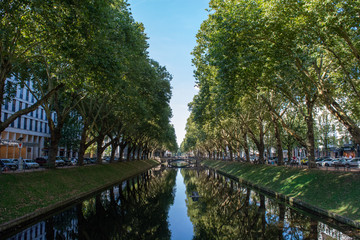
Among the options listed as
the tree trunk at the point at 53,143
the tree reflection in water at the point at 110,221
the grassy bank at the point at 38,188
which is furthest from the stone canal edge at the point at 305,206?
the tree trunk at the point at 53,143

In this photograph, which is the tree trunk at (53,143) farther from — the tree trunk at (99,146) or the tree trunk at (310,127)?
the tree trunk at (310,127)

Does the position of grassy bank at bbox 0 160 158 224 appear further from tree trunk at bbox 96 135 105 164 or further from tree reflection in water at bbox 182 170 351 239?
tree reflection in water at bbox 182 170 351 239

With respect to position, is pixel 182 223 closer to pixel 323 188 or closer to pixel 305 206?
pixel 305 206

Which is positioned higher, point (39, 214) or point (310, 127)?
point (310, 127)

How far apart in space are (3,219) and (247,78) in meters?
18.7

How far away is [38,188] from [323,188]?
20.0 m

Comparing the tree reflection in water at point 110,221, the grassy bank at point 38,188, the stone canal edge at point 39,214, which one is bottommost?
the tree reflection in water at point 110,221

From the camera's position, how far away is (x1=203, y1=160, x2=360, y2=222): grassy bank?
14656mm

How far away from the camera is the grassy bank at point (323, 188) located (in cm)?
1466

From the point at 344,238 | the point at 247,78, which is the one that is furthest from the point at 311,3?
the point at 344,238

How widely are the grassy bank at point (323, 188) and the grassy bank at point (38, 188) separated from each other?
57.2 ft

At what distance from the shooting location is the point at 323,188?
18.3m

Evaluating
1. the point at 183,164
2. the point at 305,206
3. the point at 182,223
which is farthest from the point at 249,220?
the point at 183,164

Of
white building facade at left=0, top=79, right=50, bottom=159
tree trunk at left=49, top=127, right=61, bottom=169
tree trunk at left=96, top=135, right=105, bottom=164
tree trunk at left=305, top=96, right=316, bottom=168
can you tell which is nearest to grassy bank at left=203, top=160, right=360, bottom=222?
tree trunk at left=305, top=96, right=316, bottom=168
